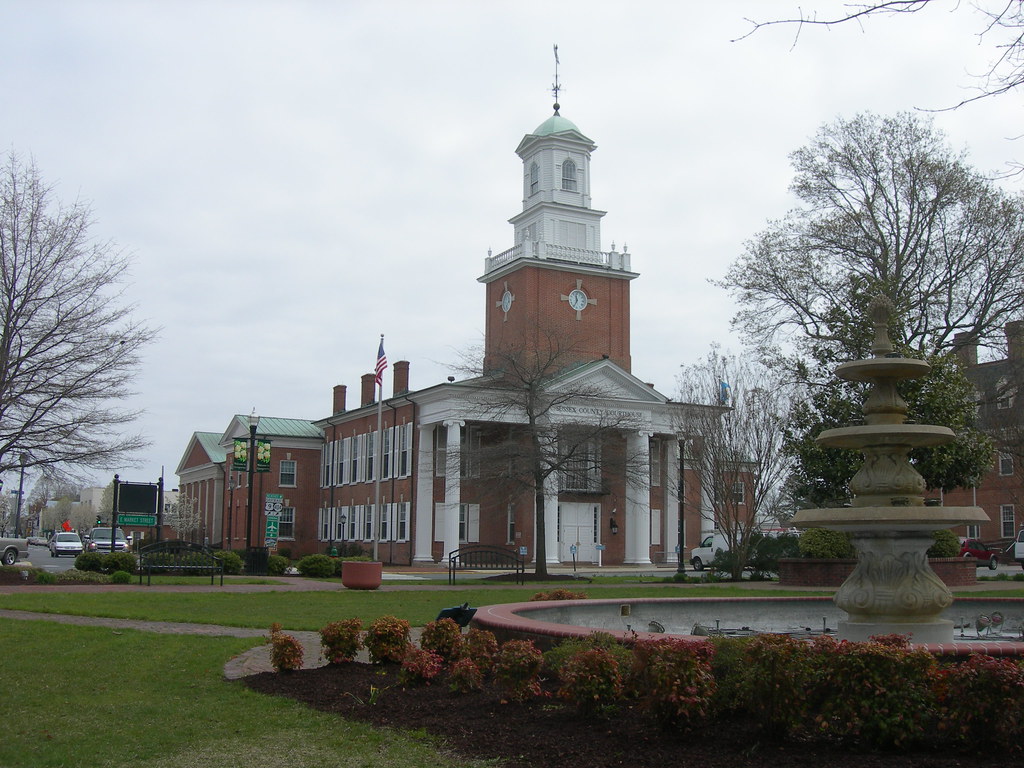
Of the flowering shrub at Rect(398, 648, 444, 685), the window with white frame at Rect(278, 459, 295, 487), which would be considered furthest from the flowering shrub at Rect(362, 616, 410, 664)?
the window with white frame at Rect(278, 459, 295, 487)

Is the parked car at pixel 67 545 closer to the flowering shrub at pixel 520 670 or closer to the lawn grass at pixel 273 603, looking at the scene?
the lawn grass at pixel 273 603

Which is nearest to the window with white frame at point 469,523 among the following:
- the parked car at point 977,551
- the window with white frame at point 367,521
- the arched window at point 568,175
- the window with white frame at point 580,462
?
the window with white frame at point 367,521

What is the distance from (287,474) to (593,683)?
56.9 metres

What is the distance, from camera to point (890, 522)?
993 cm

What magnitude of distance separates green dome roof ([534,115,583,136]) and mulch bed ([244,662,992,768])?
4459 cm

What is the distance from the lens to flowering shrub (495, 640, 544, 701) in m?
8.46

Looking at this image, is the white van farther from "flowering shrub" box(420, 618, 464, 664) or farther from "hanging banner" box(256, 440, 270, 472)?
"flowering shrub" box(420, 618, 464, 664)

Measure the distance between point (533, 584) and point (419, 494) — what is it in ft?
61.6

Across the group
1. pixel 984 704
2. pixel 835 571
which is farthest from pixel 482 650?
pixel 835 571

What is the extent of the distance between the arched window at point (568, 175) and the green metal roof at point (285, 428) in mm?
23088

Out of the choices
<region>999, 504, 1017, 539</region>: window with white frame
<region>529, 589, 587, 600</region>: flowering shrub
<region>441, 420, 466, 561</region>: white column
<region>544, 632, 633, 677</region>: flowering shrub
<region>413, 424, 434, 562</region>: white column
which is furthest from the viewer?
<region>999, 504, 1017, 539</region>: window with white frame

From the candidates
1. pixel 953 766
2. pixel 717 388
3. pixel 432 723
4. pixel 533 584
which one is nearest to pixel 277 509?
pixel 533 584

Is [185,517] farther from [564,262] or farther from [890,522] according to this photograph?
[890,522]

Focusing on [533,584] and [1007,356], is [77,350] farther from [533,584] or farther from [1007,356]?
[1007,356]
